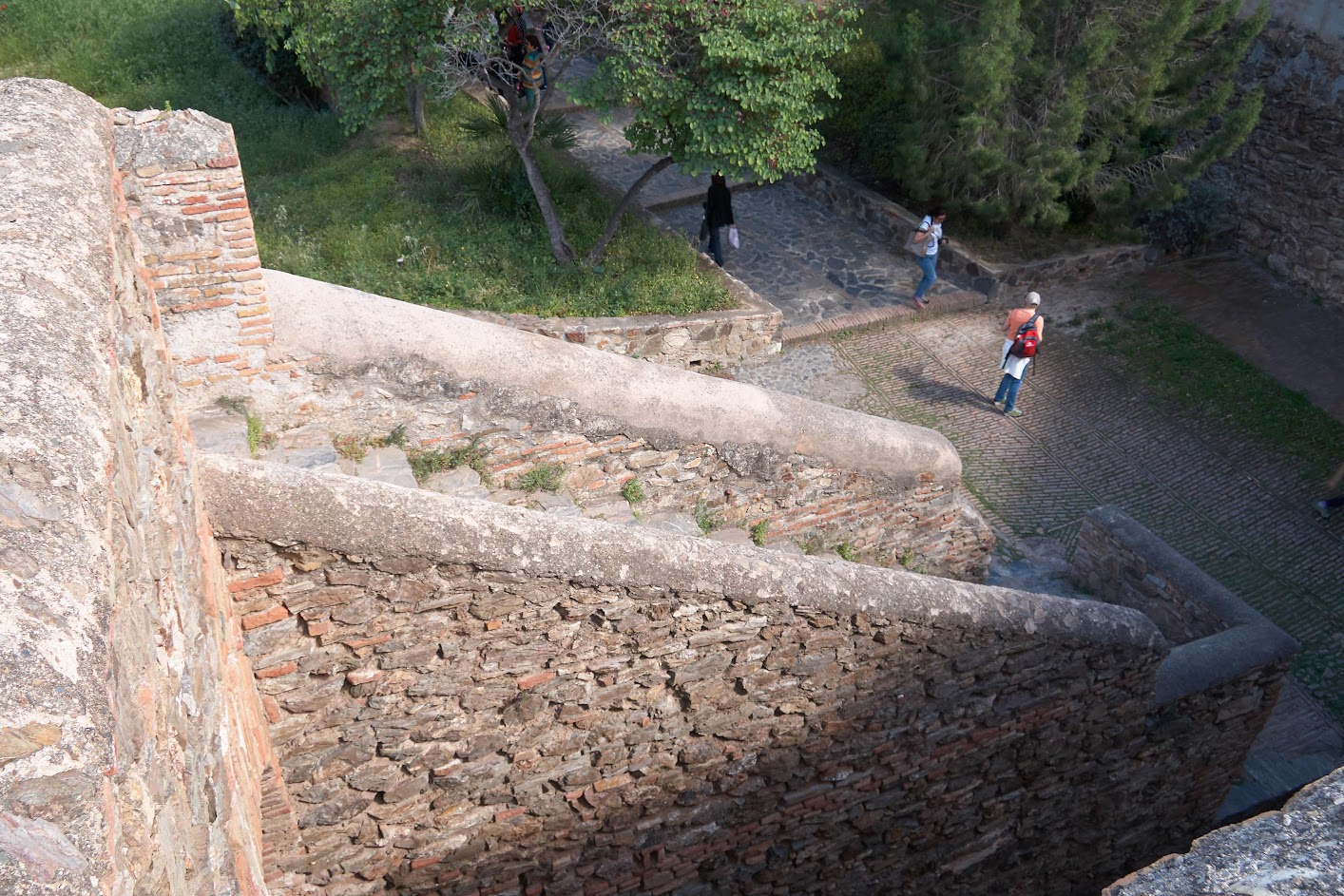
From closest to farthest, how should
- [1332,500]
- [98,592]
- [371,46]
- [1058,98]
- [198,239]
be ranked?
[98,592], [198,239], [1332,500], [371,46], [1058,98]

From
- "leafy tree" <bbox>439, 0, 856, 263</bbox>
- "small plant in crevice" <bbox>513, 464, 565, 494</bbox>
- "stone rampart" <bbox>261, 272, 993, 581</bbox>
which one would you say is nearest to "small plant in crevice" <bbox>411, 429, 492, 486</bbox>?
"stone rampart" <bbox>261, 272, 993, 581</bbox>

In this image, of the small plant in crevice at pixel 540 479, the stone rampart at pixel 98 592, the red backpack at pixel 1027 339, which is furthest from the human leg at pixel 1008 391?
the stone rampart at pixel 98 592

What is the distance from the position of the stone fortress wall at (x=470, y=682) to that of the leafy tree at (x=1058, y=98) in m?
5.95

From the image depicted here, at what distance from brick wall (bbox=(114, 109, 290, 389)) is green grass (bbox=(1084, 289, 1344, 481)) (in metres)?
8.43

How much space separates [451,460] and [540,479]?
0.44m

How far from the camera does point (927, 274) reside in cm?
1079

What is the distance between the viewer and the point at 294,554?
11.0 feet

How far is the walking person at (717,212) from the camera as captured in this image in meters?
10.7

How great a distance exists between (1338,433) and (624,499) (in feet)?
24.6

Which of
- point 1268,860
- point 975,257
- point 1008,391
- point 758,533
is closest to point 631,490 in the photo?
point 758,533

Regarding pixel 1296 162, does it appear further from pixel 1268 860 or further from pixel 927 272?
pixel 1268 860

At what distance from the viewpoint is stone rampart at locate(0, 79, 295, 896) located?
1513mm

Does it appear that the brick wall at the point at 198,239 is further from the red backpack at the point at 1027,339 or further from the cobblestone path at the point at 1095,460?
the red backpack at the point at 1027,339

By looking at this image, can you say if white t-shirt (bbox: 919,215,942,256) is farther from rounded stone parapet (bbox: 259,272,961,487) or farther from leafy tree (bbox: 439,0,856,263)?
rounded stone parapet (bbox: 259,272,961,487)
